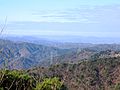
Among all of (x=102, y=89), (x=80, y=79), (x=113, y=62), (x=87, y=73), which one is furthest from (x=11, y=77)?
(x=113, y=62)

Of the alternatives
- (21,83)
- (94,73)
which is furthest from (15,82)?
(94,73)

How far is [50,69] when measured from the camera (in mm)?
109438

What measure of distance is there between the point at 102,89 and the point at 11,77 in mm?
65307

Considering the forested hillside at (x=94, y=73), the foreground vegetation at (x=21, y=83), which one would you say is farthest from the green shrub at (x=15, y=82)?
the forested hillside at (x=94, y=73)

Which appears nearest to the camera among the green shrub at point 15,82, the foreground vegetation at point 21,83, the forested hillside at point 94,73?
the green shrub at point 15,82

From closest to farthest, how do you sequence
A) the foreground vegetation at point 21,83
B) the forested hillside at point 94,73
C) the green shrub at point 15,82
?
the green shrub at point 15,82 < the foreground vegetation at point 21,83 < the forested hillside at point 94,73

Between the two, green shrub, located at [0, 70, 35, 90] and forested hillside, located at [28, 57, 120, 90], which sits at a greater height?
green shrub, located at [0, 70, 35, 90]

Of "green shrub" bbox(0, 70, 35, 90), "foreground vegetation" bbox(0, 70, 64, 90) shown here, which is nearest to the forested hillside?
"foreground vegetation" bbox(0, 70, 64, 90)

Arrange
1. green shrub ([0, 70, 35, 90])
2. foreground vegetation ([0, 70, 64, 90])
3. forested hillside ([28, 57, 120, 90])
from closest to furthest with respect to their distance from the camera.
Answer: green shrub ([0, 70, 35, 90]) → foreground vegetation ([0, 70, 64, 90]) → forested hillside ([28, 57, 120, 90])

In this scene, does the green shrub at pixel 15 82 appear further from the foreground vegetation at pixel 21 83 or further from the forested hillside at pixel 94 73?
the forested hillside at pixel 94 73

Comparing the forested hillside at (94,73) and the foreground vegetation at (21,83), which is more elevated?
the foreground vegetation at (21,83)

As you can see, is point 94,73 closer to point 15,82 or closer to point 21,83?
point 15,82

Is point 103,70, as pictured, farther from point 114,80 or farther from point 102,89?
point 102,89

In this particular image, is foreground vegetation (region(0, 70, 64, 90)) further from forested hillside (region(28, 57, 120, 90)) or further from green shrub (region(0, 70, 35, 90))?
forested hillside (region(28, 57, 120, 90))
